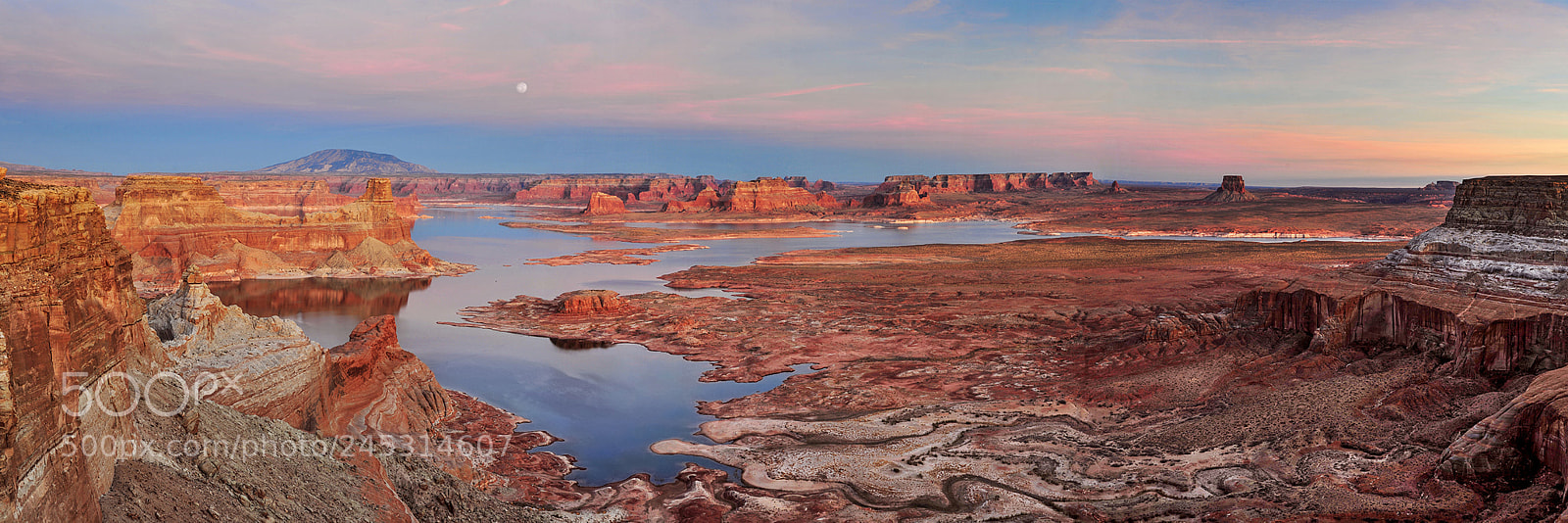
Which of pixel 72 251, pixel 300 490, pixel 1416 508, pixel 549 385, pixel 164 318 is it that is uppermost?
pixel 72 251

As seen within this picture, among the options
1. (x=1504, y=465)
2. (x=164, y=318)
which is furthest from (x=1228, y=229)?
(x=164, y=318)

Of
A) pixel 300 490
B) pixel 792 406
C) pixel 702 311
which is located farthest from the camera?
Result: pixel 702 311

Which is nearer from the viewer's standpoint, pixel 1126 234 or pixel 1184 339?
pixel 1184 339

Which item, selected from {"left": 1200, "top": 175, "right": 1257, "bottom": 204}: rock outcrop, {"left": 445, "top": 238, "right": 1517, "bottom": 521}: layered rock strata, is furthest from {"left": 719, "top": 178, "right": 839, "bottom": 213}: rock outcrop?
{"left": 445, "top": 238, "right": 1517, "bottom": 521}: layered rock strata

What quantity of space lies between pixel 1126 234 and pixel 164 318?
353ft

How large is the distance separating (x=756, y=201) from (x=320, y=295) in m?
120

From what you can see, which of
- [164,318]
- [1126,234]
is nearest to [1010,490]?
[164,318]

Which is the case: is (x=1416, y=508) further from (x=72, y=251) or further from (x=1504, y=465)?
(x=72, y=251)

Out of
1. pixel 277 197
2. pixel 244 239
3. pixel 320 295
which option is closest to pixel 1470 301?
pixel 320 295

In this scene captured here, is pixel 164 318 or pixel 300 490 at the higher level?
pixel 164 318

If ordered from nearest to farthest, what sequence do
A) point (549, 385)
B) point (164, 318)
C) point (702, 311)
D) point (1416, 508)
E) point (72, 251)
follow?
point (72, 251) < point (1416, 508) < point (164, 318) < point (549, 385) < point (702, 311)

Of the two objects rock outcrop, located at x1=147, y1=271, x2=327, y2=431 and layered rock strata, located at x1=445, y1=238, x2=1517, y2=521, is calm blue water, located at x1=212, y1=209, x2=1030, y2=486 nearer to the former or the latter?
layered rock strata, located at x1=445, y1=238, x2=1517, y2=521

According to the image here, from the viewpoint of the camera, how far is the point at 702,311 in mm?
44469

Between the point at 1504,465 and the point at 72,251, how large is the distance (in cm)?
1783
